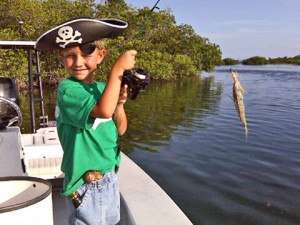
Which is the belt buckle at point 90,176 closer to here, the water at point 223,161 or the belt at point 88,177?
the belt at point 88,177

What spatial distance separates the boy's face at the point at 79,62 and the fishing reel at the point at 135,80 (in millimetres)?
262

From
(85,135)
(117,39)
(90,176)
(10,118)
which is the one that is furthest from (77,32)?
(117,39)

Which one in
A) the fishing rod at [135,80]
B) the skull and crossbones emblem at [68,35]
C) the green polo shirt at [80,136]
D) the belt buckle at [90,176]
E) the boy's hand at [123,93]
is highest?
the skull and crossbones emblem at [68,35]

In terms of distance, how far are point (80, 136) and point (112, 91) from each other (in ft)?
1.22

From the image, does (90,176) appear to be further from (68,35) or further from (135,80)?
(68,35)

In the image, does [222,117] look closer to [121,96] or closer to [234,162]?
[234,162]

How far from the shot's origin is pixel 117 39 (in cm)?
3014

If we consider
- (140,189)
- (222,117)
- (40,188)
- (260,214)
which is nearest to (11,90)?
(140,189)

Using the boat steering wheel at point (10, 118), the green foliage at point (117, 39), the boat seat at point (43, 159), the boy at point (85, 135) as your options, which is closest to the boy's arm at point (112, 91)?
the boy at point (85, 135)

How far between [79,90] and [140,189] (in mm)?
1566

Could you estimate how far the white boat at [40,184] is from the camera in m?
2.00

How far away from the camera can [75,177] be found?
2.04m

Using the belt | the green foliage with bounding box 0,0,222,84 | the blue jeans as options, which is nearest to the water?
the green foliage with bounding box 0,0,222,84

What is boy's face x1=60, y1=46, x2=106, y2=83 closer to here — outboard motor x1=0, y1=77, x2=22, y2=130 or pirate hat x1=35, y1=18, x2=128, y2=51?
pirate hat x1=35, y1=18, x2=128, y2=51
